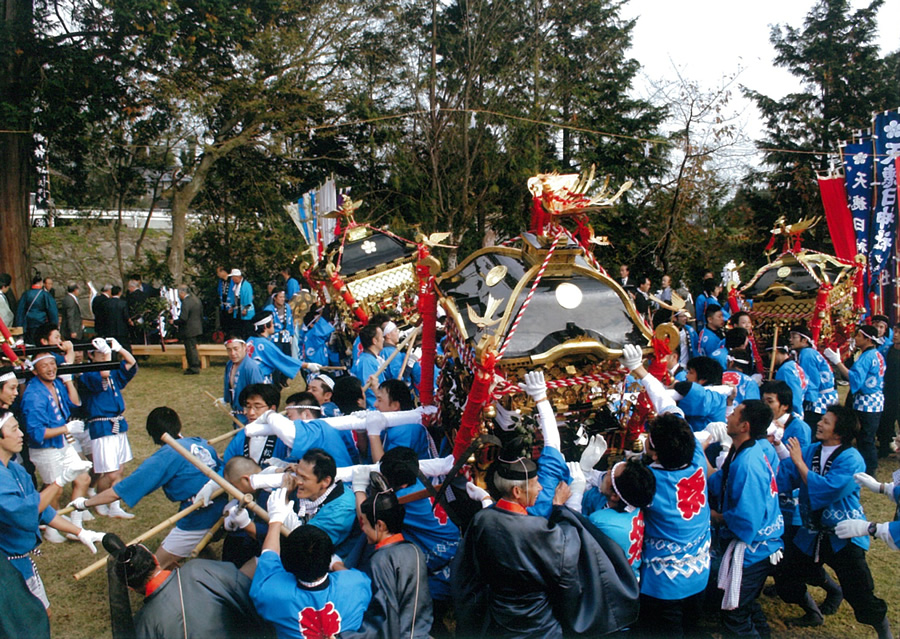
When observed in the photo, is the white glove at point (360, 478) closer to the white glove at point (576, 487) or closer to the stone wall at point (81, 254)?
the white glove at point (576, 487)

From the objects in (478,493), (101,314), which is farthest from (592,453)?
(101,314)

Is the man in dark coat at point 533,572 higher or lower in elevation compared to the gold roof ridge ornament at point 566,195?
lower

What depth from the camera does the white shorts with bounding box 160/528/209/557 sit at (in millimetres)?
4414

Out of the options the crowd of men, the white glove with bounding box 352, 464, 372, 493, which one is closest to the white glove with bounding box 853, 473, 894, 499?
the crowd of men

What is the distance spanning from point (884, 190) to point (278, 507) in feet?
34.2

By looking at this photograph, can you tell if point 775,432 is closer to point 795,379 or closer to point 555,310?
point 795,379

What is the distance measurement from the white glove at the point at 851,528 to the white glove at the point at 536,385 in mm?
1901

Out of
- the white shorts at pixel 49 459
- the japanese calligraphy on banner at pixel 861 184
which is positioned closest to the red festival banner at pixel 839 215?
the japanese calligraphy on banner at pixel 861 184

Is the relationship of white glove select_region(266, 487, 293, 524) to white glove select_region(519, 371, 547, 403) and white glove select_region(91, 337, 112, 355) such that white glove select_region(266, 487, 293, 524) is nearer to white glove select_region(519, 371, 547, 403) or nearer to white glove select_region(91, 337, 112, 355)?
white glove select_region(519, 371, 547, 403)

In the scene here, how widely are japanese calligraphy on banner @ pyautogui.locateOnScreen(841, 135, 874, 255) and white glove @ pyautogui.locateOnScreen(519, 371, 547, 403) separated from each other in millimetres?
8697

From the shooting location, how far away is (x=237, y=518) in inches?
158

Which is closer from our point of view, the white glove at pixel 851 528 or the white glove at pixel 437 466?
the white glove at pixel 851 528

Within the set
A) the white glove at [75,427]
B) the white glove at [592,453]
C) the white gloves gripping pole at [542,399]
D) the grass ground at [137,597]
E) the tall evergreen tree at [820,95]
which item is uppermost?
the tall evergreen tree at [820,95]

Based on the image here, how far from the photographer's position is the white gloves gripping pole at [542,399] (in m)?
3.72
